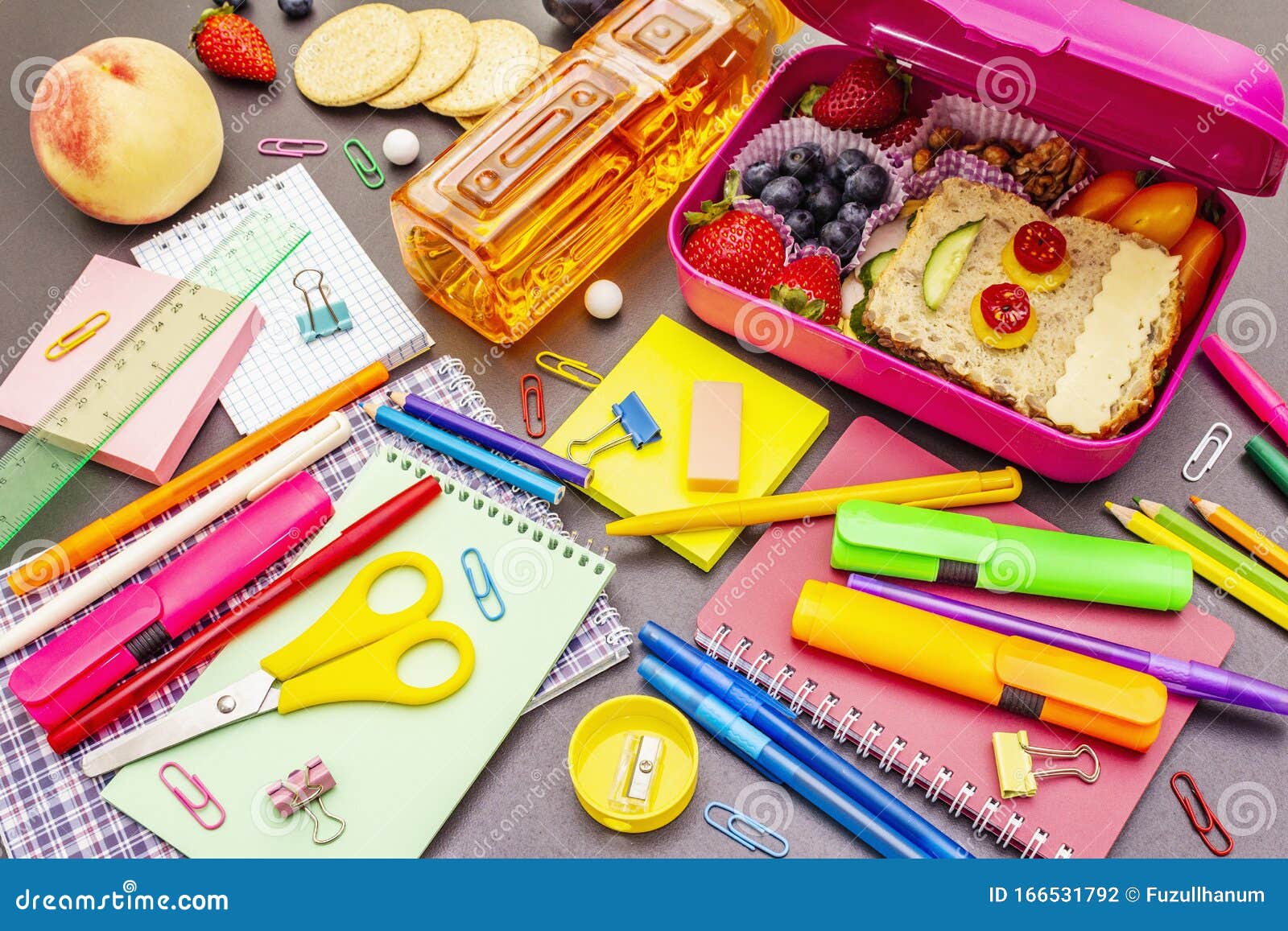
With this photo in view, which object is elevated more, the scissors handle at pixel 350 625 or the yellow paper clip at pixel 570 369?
the yellow paper clip at pixel 570 369

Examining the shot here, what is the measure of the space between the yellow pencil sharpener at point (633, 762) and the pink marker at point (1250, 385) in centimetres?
89

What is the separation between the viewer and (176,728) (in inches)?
51.1

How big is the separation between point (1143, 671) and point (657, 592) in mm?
603

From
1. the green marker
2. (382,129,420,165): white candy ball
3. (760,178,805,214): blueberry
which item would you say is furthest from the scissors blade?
the green marker

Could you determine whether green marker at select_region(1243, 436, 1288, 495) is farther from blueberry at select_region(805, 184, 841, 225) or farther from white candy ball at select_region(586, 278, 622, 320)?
white candy ball at select_region(586, 278, 622, 320)

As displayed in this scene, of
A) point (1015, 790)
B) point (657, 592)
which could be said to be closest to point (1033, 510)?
point (1015, 790)

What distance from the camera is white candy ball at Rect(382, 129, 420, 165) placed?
5.52 ft

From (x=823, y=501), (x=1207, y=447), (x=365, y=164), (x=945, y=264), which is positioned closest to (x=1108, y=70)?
(x=945, y=264)

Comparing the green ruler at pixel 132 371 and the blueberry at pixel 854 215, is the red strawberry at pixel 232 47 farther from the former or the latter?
the blueberry at pixel 854 215

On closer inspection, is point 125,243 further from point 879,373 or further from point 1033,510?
point 1033,510

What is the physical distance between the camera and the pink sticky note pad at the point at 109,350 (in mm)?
1476

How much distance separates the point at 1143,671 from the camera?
1289 mm

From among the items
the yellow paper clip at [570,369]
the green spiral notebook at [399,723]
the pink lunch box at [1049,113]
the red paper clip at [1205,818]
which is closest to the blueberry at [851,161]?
the pink lunch box at [1049,113]

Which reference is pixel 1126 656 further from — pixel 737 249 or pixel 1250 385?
pixel 737 249
